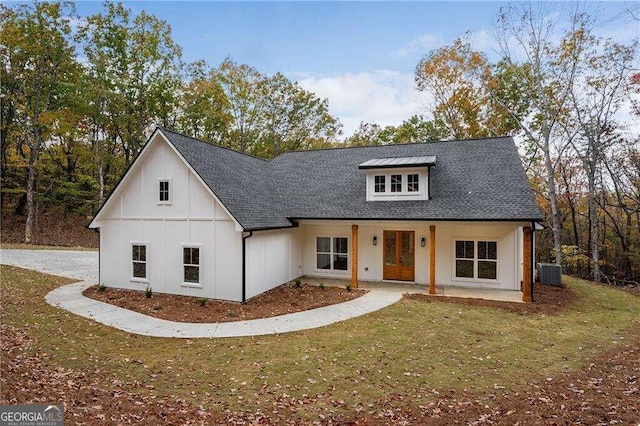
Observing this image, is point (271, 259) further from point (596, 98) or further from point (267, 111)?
point (267, 111)

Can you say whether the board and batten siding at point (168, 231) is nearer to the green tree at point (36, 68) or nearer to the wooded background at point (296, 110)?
the green tree at point (36, 68)

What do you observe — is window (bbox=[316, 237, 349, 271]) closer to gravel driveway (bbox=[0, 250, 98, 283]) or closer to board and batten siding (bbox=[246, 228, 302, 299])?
board and batten siding (bbox=[246, 228, 302, 299])

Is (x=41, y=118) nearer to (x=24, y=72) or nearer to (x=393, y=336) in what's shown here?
(x=24, y=72)

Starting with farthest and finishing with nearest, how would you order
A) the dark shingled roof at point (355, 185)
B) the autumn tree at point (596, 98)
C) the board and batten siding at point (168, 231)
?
1. the autumn tree at point (596, 98)
2. the dark shingled roof at point (355, 185)
3. the board and batten siding at point (168, 231)

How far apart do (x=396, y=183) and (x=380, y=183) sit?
2.20ft

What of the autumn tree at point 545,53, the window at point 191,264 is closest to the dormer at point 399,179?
the window at point 191,264

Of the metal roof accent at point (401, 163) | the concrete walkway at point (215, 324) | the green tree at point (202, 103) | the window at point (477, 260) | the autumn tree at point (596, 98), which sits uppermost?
the green tree at point (202, 103)

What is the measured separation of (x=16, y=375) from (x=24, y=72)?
27.9 meters

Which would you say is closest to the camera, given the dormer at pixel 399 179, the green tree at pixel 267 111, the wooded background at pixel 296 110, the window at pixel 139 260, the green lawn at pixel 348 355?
the green lawn at pixel 348 355

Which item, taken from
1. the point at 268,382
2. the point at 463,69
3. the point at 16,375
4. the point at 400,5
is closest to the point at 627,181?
the point at 463,69

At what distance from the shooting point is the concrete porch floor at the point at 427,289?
12.2m

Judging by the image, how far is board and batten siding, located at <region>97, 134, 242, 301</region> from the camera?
1187cm

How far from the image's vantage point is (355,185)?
16.0m

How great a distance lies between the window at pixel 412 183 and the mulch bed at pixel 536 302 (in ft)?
14.3
